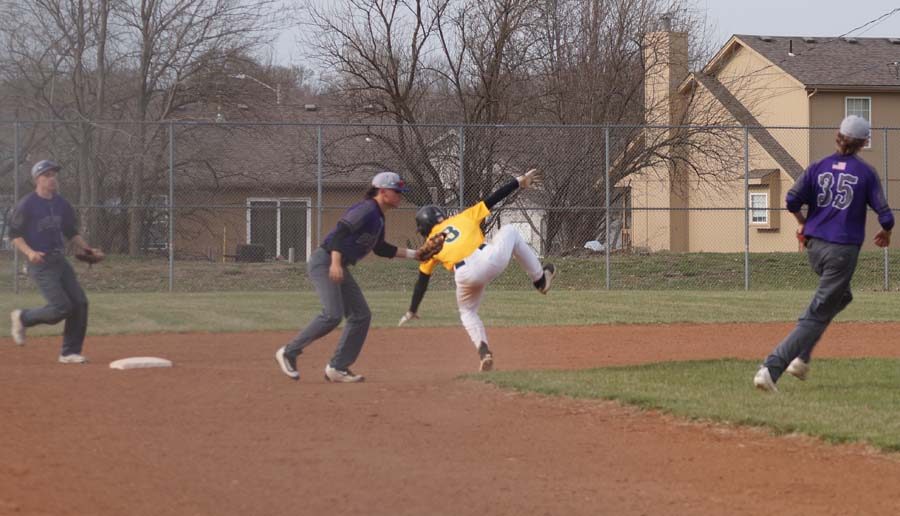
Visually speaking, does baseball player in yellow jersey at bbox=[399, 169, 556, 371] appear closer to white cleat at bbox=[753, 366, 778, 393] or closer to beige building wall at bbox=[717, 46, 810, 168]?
white cleat at bbox=[753, 366, 778, 393]

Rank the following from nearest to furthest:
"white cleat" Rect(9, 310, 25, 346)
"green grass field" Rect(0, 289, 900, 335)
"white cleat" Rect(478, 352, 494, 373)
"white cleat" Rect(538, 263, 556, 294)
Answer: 1. "white cleat" Rect(478, 352, 494, 373)
2. "white cleat" Rect(538, 263, 556, 294)
3. "white cleat" Rect(9, 310, 25, 346)
4. "green grass field" Rect(0, 289, 900, 335)

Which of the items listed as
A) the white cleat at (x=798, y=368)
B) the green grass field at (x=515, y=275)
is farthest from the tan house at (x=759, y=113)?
the white cleat at (x=798, y=368)

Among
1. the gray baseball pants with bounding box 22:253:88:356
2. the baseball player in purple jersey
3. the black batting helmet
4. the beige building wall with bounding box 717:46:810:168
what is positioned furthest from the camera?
the beige building wall with bounding box 717:46:810:168

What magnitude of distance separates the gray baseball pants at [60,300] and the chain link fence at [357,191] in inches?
390

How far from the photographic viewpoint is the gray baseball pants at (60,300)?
10.8m

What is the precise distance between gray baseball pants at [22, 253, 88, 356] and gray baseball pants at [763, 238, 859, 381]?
20.4 ft

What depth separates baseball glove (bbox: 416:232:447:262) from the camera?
9672 mm

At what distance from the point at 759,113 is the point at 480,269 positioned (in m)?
27.1

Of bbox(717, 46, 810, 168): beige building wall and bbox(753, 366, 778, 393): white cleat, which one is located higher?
bbox(717, 46, 810, 168): beige building wall

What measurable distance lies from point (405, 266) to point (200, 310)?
7925 mm

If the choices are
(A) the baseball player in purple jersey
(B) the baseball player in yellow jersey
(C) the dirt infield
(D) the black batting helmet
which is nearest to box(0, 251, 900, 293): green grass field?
(D) the black batting helmet

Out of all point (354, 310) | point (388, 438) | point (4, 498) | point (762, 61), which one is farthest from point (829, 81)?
point (4, 498)

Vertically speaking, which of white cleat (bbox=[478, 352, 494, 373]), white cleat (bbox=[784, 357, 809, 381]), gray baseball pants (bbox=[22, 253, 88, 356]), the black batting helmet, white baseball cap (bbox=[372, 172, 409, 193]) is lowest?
white cleat (bbox=[478, 352, 494, 373])

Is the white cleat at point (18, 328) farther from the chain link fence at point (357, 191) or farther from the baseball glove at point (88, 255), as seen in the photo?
the chain link fence at point (357, 191)
